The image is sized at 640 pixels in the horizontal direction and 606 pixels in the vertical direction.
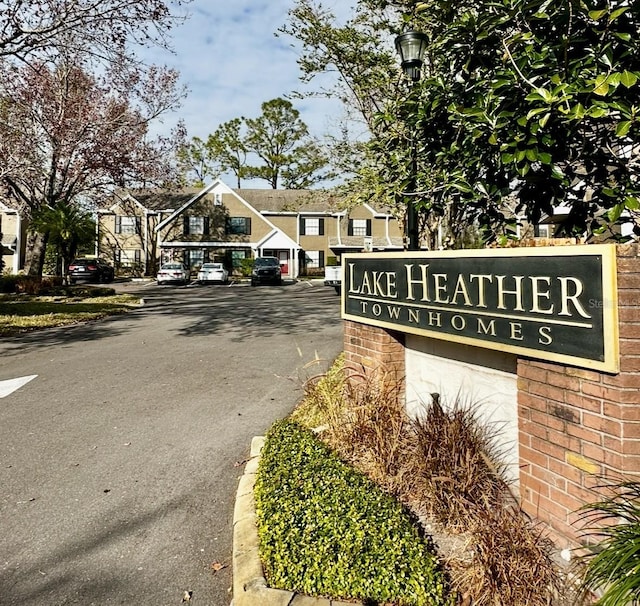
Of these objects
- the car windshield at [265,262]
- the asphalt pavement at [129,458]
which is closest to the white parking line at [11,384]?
the asphalt pavement at [129,458]

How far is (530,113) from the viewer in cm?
311

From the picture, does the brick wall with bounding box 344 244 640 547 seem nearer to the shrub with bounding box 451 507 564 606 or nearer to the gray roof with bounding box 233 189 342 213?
the shrub with bounding box 451 507 564 606

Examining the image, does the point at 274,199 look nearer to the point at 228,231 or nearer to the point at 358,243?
the point at 228,231

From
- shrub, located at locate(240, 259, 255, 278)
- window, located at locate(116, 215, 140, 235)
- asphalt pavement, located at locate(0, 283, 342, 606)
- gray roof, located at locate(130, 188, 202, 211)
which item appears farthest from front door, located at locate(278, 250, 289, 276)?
asphalt pavement, located at locate(0, 283, 342, 606)

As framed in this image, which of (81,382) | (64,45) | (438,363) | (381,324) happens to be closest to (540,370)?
(438,363)

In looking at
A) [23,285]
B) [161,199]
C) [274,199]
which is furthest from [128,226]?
[23,285]

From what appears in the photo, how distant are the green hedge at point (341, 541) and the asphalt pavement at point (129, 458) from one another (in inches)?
17.9

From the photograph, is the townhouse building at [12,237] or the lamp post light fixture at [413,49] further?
the townhouse building at [12,237]

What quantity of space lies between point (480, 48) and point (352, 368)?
3203 millimetres

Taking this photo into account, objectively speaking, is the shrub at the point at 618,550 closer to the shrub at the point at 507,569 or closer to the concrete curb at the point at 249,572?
the shrub at the point at 507,569

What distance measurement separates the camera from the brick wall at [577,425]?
238 cm

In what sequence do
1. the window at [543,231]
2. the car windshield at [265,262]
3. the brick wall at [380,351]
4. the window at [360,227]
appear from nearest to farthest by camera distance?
the brick wall at [380,351]
the window at [543,231]
the car windshield at [265,262]
the window at [360,227]

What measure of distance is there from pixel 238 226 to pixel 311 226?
6658 mm

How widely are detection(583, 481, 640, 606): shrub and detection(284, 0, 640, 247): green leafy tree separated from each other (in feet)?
6.61
